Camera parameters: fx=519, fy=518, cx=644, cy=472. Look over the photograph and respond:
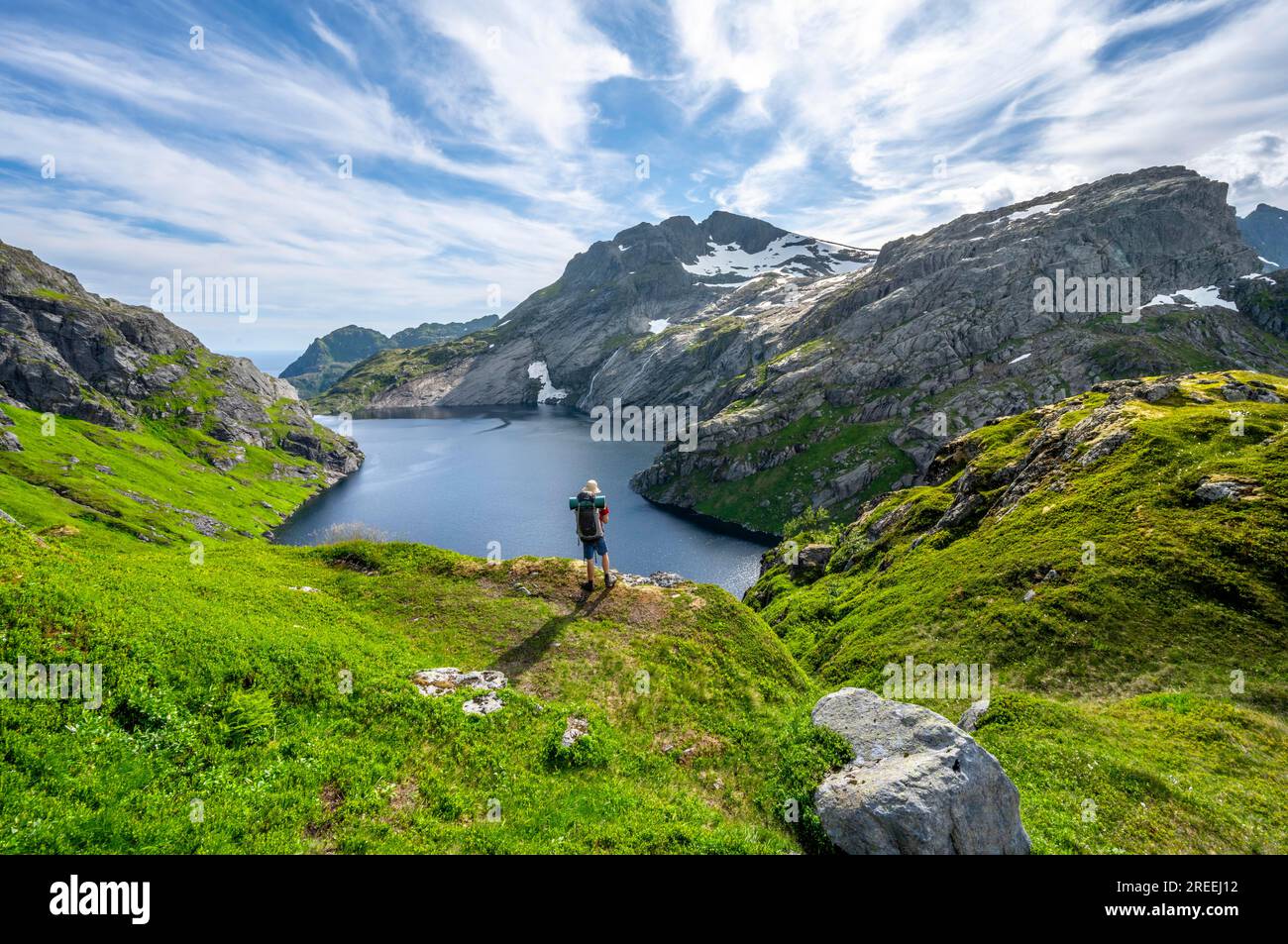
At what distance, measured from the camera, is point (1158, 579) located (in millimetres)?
29719

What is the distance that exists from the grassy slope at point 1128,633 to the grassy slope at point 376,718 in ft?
31.7

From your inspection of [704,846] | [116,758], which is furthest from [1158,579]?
[116,758]

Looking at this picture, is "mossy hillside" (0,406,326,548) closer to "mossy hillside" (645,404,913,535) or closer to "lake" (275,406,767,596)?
"lake" (275,406,767,596)

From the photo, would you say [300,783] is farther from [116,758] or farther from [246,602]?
[246,602]

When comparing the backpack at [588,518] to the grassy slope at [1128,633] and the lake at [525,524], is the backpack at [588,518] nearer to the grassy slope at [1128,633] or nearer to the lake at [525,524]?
the grassy slope at [1128,633]

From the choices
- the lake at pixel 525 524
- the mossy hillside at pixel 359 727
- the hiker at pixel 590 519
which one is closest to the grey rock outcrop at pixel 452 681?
the mossy hillside at pixel 359 727

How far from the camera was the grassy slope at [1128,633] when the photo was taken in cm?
1703

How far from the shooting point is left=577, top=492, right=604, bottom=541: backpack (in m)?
23.9

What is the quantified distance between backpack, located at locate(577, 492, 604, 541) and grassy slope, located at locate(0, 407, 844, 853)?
3.70m

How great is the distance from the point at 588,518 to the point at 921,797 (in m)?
16.0
